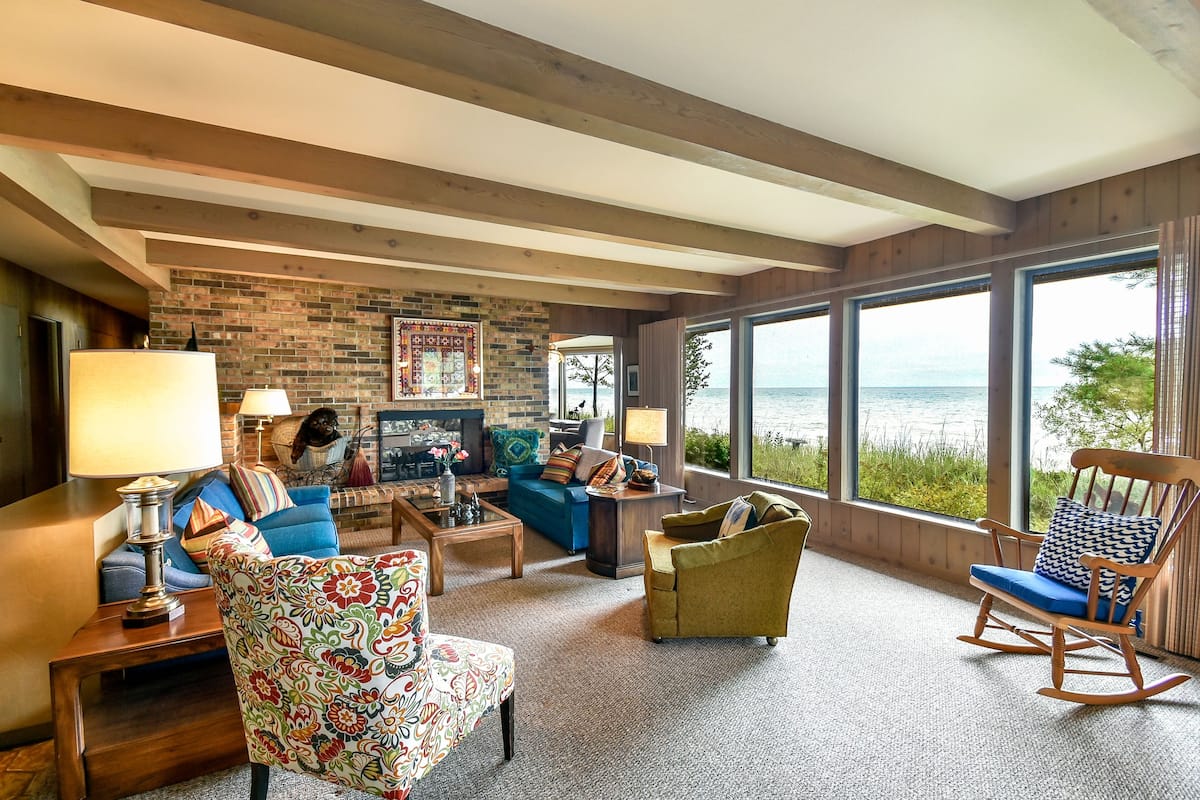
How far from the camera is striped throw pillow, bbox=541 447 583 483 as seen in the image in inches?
194

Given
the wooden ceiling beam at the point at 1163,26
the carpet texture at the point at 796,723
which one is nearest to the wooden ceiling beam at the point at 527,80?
the wooden ceiling beam at the point at 1163,26

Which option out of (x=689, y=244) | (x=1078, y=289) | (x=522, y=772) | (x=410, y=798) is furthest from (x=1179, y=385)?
(x=410, y=798)

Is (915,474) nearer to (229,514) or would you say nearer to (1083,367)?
(1083,367)

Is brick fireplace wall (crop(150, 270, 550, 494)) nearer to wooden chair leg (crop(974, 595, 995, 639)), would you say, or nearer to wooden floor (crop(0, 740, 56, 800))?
wooden floor (crop(0, 740, 56, 800))

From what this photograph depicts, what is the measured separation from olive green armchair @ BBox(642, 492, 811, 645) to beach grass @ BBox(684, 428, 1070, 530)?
1.87m

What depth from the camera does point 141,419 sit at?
161 centimetres

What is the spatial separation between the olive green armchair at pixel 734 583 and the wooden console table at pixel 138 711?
6.18 ft

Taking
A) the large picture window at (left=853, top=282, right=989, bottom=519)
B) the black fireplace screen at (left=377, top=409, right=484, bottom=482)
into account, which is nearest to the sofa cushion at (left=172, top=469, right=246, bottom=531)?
the black fireplace screen at (left=377, top=409, right=484, bottom=482)

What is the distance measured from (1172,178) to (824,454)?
2.83 m

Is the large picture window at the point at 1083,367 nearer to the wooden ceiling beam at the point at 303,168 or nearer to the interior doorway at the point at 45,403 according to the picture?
the wooden ceiling beam at the point at 303,168

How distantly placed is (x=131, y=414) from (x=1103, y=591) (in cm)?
386

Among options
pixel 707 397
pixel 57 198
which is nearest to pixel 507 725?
pixel 57 198

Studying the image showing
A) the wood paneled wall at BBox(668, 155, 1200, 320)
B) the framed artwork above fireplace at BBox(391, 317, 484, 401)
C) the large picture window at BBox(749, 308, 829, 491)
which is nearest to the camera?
the wood paneled wall at BBox(668, 155, 1200, 320)

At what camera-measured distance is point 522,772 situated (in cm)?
187
